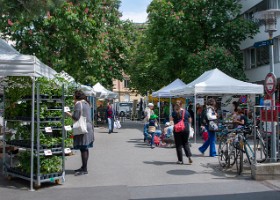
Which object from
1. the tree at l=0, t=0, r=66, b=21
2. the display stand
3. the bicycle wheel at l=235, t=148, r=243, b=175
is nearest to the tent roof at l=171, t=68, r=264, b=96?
the bicycle wheel at l=235, t=148, r=243, b=175

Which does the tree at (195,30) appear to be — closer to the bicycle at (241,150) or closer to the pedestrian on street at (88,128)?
the bicycle at (241,150)

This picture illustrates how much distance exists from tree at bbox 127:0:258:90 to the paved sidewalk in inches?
620

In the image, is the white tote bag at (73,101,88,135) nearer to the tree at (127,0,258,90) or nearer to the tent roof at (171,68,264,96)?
the tent roof at (171,68,264,96)

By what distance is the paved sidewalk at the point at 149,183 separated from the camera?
7.26 meters

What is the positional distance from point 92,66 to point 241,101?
28.7ft

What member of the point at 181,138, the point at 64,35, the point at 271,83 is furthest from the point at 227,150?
the point at 64,35

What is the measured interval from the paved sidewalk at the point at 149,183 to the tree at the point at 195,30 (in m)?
15.7

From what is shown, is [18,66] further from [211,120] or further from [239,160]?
[211,120]

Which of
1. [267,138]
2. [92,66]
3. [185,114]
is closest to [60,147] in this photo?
[185,114]

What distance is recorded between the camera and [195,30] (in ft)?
91.7

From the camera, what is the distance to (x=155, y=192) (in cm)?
747

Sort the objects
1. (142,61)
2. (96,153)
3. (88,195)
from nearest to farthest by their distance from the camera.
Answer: (88,195)
(96,153)
(142,61)

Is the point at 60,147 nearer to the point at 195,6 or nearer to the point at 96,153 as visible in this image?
the point at 96,153

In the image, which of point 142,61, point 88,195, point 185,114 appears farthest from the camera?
point 142,61
